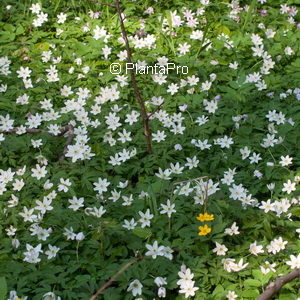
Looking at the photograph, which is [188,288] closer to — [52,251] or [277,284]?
[277,284]

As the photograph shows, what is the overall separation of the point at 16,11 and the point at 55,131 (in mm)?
1922

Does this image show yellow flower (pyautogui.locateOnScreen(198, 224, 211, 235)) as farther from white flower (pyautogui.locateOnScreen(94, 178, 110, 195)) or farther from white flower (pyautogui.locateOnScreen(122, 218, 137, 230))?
white flower (pyautogui.locateOnScreen(94, 178, 110, 195))

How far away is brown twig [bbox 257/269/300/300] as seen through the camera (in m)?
2.71

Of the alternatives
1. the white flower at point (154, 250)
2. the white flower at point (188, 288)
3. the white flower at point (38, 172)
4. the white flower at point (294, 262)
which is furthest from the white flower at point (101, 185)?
the white flower at point (294, 262)

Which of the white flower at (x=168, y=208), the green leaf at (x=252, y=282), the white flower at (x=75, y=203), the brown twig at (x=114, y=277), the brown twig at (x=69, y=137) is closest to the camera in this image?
the brown twig at (x=114, y=277)

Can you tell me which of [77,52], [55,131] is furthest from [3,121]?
[77,52]

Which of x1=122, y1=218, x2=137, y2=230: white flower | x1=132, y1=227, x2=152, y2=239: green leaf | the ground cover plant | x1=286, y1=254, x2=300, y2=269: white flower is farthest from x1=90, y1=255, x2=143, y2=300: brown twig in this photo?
x1=286, y1=254, x2=300, y2=269: white flower

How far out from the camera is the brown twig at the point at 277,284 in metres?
2.71

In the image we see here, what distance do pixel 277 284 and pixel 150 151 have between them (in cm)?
134

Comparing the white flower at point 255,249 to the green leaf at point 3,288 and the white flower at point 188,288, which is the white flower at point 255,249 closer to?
the white flower at point 188,288

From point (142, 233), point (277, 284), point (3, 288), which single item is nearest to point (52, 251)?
point (3, 288)

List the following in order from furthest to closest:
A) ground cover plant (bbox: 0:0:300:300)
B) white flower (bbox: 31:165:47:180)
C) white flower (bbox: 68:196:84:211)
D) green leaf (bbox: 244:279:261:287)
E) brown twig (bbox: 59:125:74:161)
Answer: brown twig (bbox: 59:125:74:161) → white flower (bbox: 31:165:47:180) → white flower (bbox: 68:196:84:211) → ground cover plant (bbox: 0:0:300:300) → green leaf (bbox: 244:279:261:287)

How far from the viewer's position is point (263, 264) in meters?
2.94

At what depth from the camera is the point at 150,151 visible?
12.3 feet
